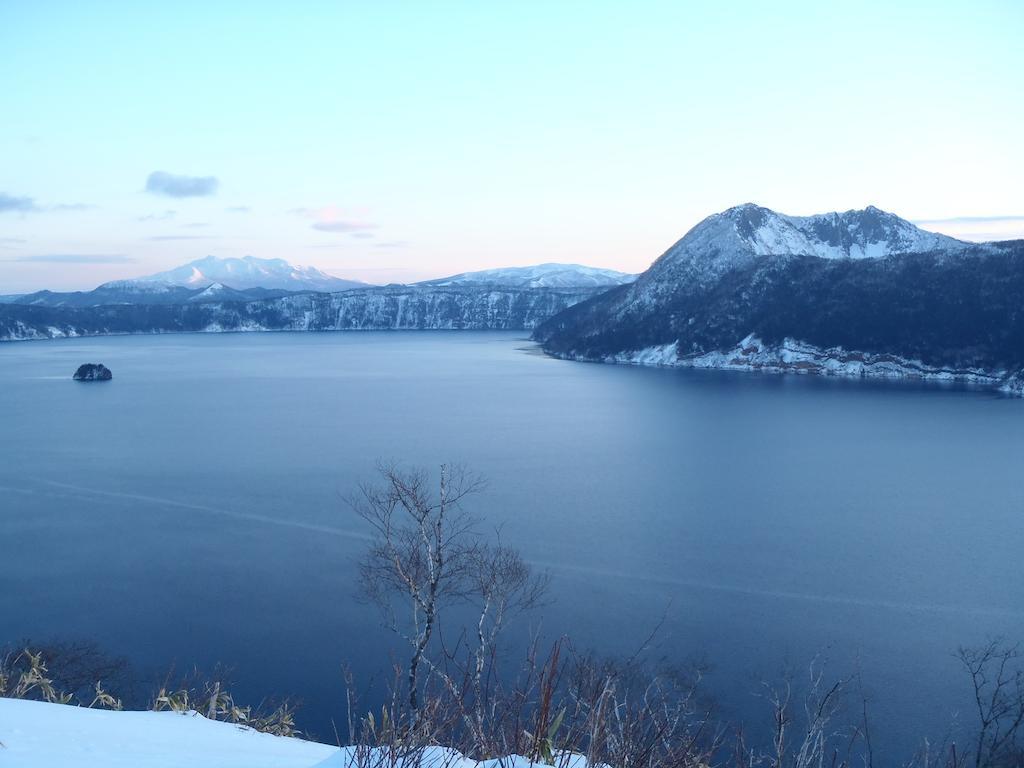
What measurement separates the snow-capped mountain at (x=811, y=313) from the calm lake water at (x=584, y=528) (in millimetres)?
10120

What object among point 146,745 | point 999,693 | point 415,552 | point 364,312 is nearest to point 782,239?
point 364,312

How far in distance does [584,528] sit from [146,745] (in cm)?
1184

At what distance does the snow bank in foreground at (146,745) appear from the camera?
2693 millimetres

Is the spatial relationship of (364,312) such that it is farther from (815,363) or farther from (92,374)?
(815,363)

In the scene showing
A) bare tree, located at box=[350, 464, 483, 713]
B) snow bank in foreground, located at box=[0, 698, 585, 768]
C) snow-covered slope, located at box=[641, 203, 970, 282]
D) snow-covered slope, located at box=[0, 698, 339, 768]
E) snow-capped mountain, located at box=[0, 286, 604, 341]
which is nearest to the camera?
snow bank in foreground, located at box=[0, 698, 585, 768]

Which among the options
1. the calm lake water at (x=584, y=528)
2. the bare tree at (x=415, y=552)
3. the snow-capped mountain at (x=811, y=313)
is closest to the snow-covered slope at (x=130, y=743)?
the bare tree at (x=415, y=552)

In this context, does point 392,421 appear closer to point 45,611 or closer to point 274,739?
point 45,611

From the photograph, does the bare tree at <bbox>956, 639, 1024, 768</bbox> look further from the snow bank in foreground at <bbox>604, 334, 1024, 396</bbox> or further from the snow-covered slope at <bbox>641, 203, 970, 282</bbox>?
the snow-covered slope at <bbox>641, 203, 970, 282</bbox>

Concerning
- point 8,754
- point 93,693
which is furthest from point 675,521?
point 8,754

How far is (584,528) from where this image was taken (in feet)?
47.6

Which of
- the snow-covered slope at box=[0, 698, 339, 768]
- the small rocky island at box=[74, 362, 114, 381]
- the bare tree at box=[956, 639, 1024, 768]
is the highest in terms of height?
the snow-covered slope at box=[0, 698, 339, 768]

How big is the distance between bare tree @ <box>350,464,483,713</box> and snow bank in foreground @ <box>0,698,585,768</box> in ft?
8.43

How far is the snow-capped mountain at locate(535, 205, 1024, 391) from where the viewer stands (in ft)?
139

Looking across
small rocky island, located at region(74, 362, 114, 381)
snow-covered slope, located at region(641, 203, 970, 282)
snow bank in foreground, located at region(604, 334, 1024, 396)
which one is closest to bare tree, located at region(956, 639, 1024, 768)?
snow bank in foreground, located at region(604, 334, 1024, 396)
